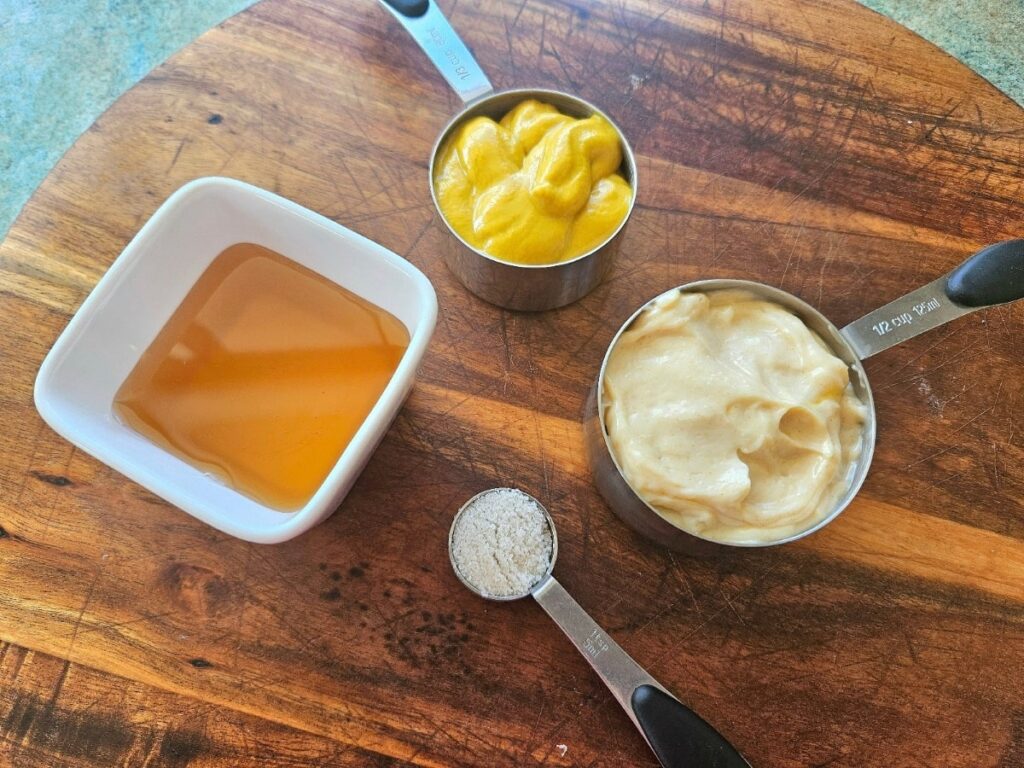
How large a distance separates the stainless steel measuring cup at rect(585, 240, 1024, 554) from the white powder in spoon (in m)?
0.13

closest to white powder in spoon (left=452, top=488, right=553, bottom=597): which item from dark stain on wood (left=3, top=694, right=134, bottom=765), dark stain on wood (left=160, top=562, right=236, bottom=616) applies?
A: dark stain on wood (left=160, top=562, right=236, bottom=616)

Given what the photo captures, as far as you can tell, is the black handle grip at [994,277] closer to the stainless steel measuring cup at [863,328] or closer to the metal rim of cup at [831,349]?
the stainless steel measuring cup at [863,328]

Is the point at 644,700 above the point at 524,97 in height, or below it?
below

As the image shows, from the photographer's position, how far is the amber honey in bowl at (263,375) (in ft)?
3.96

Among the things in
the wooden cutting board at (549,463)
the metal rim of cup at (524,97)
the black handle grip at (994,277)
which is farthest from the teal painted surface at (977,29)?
the metal rim of cup at (524,97)

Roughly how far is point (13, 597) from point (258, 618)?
391 millimetres

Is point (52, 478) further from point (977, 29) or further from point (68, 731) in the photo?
point (977, 29)

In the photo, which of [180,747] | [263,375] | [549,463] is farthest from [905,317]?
[180,747]

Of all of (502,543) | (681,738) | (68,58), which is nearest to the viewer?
(681,738)

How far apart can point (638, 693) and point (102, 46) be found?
2579mm

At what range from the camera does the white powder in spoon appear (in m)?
1.19

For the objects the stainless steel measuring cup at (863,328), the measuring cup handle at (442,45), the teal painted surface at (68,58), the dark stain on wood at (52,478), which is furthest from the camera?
the teal painted surface at (68,58)

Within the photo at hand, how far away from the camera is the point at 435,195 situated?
1.27 meters

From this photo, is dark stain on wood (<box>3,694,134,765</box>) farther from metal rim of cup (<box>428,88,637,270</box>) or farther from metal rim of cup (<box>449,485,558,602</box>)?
metal rim of cup (<box>428,88,637,270</box>)
